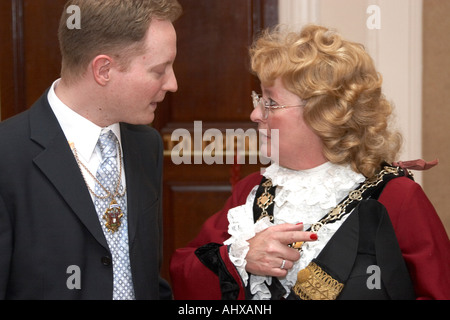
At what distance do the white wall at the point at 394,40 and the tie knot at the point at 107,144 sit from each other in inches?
58.9

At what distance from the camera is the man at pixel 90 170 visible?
1.69 meters

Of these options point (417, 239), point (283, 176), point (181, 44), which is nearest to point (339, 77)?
point (283, 176)

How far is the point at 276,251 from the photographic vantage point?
179 cm

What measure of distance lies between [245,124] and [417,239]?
1941 millimetres

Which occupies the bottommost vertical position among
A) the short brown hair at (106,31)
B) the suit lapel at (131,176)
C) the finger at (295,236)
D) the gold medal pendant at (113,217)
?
the finger at (295,236)

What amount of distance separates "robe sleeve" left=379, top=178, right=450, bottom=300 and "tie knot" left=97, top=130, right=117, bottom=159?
0.78 metres
